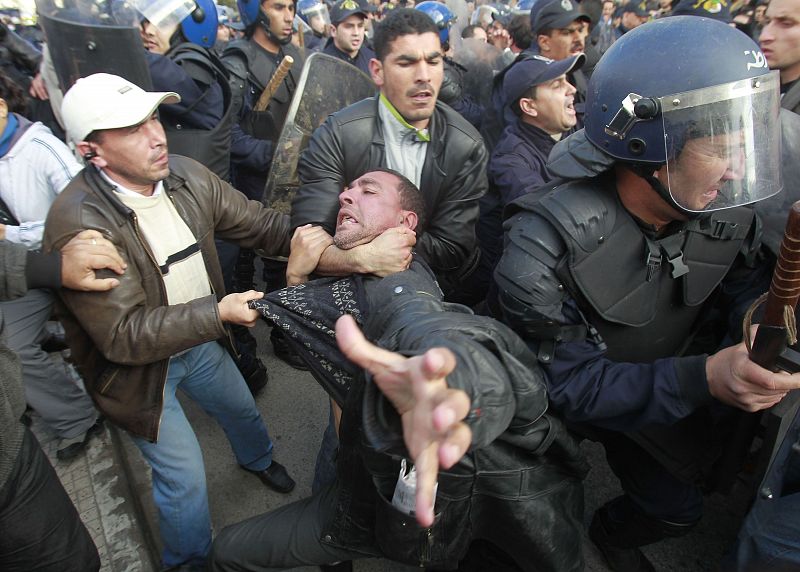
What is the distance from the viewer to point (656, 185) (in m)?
1.55

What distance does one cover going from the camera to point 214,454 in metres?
3.00

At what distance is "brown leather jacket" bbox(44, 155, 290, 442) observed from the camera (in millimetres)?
1829

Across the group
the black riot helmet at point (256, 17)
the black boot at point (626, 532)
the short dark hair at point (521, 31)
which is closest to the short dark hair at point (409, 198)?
the black boot at point (626, 532)

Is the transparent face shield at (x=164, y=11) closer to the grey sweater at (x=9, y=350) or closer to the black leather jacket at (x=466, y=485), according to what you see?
the grey sweater at (x=9, y=350)

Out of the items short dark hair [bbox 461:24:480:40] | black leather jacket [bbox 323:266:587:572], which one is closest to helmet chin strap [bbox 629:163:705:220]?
black leather jacket [bbox 323:266:587:572]

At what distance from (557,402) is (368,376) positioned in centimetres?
82

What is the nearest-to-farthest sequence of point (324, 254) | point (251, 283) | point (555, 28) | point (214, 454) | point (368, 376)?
point (368, 376)
point (324, 254)
point (214, 454)
point (555, 28)
point (251, 283)

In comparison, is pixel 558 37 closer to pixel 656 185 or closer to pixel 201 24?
pixel 201 24

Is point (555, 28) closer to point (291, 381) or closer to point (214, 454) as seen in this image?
point (291, 381)

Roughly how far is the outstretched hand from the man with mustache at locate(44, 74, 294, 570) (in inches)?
40.3

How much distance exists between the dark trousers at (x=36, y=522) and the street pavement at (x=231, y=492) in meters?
0.69

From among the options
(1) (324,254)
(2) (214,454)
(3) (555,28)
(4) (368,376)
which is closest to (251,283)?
(2) (214,454)

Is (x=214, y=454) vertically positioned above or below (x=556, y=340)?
below

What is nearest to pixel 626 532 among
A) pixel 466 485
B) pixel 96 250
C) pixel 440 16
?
pixel 466 485
